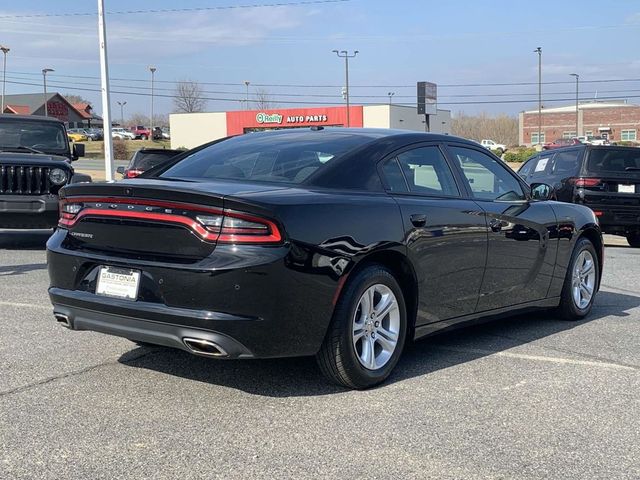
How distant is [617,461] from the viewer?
11.9ft

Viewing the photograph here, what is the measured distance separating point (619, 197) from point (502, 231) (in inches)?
300

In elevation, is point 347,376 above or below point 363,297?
below

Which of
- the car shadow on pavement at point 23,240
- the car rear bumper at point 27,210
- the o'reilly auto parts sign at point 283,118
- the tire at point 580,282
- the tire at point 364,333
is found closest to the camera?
the tire at point 364,333

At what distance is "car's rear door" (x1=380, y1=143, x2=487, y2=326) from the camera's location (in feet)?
16.1

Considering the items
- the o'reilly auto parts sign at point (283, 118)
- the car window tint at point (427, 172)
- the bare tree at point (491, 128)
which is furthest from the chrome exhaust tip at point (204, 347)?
the bare tree at point (491, 128)

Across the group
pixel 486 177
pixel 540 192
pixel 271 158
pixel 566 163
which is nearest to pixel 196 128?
pixel 566 163

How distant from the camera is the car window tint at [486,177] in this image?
575 centimetres

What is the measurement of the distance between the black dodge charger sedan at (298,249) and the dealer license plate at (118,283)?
1 centimetres

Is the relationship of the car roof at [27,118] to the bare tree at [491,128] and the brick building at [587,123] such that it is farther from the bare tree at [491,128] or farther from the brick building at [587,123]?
the bare tree at [491,128]

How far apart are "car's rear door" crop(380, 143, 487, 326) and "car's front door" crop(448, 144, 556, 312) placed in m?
0.16

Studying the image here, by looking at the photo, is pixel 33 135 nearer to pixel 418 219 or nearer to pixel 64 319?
pixel 64 319

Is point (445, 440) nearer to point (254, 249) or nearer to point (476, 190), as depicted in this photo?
point (254, 249)

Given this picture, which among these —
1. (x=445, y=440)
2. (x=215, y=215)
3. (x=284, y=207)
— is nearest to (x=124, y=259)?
(x=215, y=215)

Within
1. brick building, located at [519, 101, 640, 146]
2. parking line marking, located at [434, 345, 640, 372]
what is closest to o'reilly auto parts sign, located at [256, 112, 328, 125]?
brick building, located at [519, 101, 640, 146]
